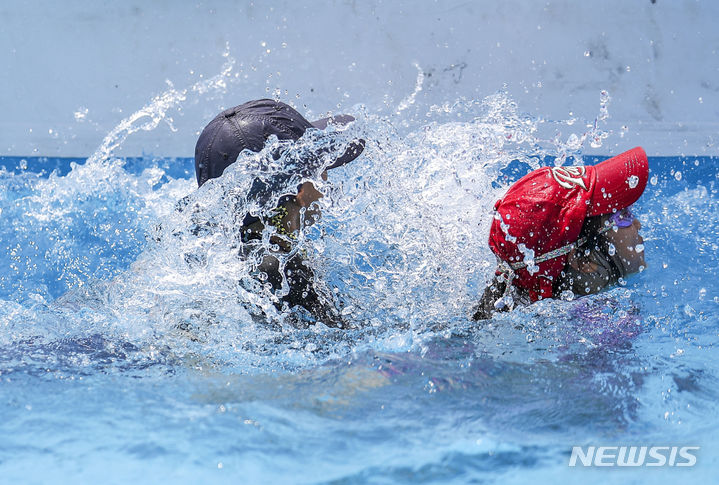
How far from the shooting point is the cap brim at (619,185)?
1812mm

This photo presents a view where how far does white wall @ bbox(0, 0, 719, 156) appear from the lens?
4461mm

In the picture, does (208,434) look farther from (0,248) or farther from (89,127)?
(89,127)

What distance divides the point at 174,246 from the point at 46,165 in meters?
2.81

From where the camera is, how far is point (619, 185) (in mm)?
1823

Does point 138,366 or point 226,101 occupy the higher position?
point 226,101

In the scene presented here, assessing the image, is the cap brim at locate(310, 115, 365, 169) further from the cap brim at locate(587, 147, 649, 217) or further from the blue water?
the cap brim at locate(587, 147, 649, 217)

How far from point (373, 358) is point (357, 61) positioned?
122 inches

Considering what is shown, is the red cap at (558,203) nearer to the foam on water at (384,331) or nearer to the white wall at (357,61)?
the foam on water at (384,331)

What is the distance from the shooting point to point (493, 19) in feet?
14.8

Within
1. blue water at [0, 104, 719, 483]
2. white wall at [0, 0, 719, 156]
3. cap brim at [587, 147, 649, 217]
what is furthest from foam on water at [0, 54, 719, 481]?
white wall at [0, 0, 719, 156]

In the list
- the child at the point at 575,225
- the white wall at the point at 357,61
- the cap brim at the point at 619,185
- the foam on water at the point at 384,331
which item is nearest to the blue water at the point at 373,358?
the foam on water at the point at 384,331

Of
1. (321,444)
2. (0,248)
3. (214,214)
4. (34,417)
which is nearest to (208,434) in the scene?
(321,444)

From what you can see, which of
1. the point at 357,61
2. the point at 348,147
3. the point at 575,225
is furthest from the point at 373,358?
the point at 357,61

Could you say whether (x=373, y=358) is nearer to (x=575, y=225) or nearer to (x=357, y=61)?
(x=575, y=225)
